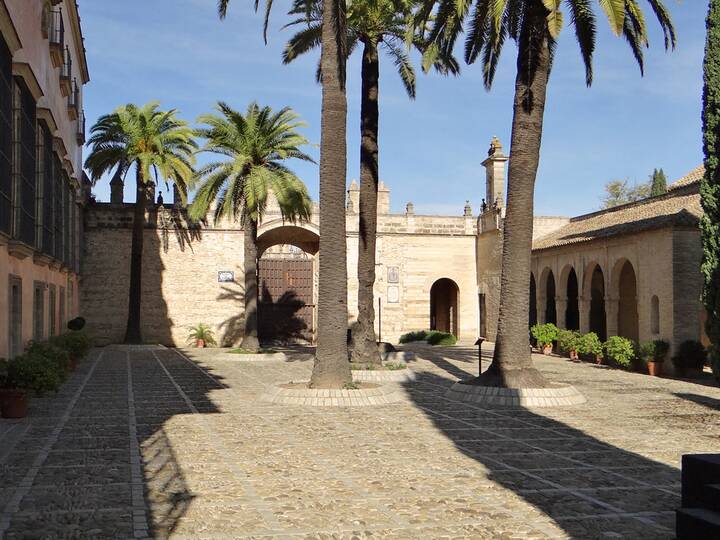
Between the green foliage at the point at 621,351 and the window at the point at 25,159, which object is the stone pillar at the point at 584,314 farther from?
the window at the point at 25,159

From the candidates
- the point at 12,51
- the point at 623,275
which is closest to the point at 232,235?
the point at 623,275

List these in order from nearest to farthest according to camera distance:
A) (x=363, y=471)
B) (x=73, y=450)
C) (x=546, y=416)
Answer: (x=363, y=471), (x=73, y=450), (x=546, y=416)

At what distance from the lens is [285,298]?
3569 cm

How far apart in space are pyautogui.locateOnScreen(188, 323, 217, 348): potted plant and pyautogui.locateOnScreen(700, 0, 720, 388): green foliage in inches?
826

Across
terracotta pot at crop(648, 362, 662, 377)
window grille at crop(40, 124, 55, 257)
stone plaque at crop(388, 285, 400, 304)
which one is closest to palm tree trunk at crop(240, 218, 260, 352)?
window grille at crop(40, 124, 55, 257)

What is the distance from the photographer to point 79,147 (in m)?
29.1

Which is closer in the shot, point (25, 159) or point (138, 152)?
point (25, 159)

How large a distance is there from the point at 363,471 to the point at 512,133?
8968 millimetres

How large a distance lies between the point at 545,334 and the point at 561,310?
111 centimetres

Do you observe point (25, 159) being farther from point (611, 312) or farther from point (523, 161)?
point (611, 312)

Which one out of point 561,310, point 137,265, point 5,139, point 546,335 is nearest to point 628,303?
point 561,310

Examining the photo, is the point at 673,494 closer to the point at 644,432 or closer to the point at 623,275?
the point at 644,432

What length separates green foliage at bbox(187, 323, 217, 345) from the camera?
32.6 metres

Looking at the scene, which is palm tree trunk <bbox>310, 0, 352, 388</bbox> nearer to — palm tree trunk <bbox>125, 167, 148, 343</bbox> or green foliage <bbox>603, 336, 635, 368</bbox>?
green foliage <bbox>603, 336, 635, 368</bbox>
